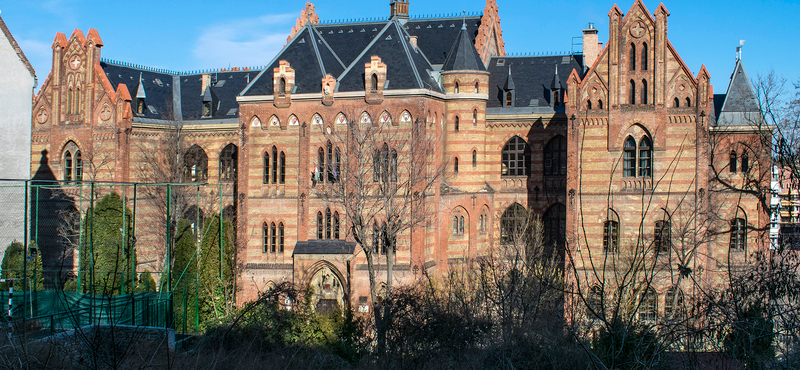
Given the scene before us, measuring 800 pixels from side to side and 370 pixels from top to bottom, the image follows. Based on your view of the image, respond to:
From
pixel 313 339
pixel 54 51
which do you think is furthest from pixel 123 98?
pixel 313 339

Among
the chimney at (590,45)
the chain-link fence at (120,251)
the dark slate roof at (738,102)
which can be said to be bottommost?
the chain-link fence at (120,251)

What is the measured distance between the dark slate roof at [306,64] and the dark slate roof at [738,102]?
62.1 feet

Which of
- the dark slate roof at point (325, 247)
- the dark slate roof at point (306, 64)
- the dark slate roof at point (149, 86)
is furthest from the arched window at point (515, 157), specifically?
the dark slate roof at point (149, 86)

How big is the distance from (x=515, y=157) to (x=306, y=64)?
1207 centimetres

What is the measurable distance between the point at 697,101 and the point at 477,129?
1032 centimetres

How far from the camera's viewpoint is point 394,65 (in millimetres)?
34438

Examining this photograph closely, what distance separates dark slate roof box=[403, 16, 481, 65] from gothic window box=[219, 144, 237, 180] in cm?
1229

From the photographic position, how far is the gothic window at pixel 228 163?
41.3 meters

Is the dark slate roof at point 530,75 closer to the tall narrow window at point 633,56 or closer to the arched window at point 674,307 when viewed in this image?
the tall narrow window at point 633,56

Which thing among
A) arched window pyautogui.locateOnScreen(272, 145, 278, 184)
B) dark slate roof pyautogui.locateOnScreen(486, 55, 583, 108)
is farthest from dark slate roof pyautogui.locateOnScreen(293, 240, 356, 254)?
dark slate roof pyautogui.locateOnScreen(486, 55, 583, 108)

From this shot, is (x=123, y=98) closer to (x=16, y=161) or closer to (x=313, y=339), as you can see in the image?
(x=16, y=161)

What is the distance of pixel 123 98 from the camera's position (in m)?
39.1

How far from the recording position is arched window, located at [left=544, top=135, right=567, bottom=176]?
123 feet

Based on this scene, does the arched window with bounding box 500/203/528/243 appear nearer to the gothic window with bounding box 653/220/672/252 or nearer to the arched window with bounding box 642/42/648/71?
the gothic window with bounding box 653/220/672/252
